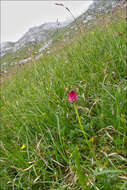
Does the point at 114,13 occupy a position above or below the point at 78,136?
above

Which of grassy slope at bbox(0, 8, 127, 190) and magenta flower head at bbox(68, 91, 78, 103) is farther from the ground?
magenta flower head at bbox(68, 91, 78, 103)

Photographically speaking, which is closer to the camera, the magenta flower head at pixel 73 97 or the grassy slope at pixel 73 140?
the magenta flower head at pixel 73 97

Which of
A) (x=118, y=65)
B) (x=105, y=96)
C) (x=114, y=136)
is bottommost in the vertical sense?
(x=114, y=136)

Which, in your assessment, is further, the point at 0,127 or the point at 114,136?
the point at 0,127

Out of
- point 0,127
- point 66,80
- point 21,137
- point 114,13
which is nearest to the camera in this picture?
point 21,137

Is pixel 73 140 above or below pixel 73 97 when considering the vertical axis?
below

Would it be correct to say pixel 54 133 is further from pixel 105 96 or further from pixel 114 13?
pixel 114 13

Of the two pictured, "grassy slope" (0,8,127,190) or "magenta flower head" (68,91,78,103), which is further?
"grassy slope" (0,8,127,190)

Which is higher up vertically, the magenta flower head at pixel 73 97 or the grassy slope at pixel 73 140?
the magenta flower head at pixel 73 97

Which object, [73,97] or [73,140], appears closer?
[73,97]

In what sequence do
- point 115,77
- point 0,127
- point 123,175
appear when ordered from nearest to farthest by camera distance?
1. point 123,175
2. point 115,77
3. point 0,127

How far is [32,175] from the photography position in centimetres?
137

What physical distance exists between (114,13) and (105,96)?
2.35 metres

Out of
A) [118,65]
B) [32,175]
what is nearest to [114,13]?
[118,65]
